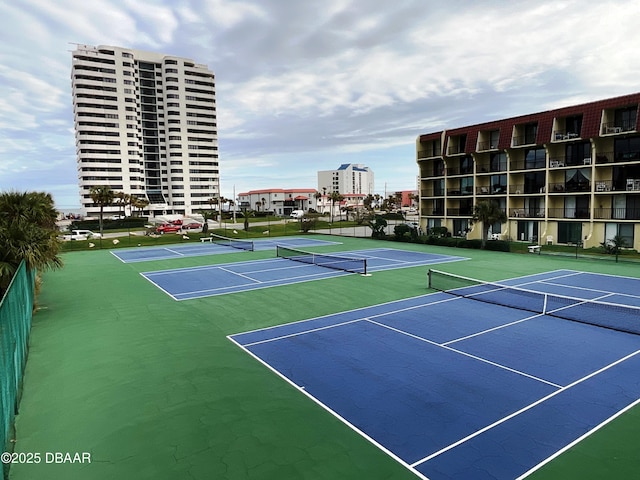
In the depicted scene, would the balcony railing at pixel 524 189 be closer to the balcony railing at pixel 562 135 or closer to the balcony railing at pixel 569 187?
the balcony railing at pixel 569 187

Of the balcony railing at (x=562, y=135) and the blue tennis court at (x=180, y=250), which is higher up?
the balcony railing at (x=562, y=135)

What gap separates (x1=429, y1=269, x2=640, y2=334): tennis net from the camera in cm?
1503

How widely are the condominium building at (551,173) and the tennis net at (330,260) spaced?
20.8 metres

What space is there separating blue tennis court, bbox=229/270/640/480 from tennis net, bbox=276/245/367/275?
994 cm

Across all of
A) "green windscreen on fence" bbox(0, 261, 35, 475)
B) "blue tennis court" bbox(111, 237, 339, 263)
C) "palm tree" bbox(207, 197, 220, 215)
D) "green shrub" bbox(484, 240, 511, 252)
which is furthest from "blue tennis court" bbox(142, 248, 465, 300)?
"palm tree" bbox(207, 197, 220, 215)

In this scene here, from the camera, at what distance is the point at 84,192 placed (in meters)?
109

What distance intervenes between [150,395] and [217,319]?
6.69m

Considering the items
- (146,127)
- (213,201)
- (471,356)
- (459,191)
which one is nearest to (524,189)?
(459,191)

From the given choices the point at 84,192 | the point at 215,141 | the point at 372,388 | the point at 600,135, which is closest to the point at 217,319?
the point at 372,388

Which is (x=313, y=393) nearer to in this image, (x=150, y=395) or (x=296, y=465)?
(x=296, y=465)

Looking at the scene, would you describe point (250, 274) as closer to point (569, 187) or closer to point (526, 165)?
point (569, 187)

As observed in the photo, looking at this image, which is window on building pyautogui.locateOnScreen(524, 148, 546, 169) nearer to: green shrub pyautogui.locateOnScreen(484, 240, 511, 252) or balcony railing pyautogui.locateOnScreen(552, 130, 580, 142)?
balcony railing pyautogui.locateOnScreen(552, 130, 580, 142)

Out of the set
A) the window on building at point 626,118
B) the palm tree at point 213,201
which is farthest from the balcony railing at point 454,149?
the palm tree at point 213,201

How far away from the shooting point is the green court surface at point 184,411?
6.89 m
